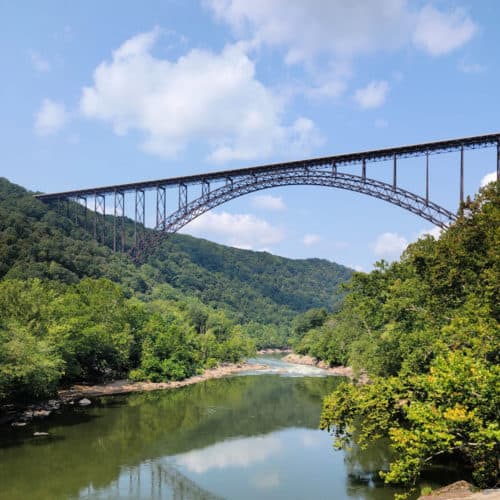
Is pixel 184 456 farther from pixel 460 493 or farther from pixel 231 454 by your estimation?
pixel 460 493

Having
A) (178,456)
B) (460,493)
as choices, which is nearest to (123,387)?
(178,456)

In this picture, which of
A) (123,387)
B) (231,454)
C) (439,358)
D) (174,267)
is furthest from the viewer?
(174,267)

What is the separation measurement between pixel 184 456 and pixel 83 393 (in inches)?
592

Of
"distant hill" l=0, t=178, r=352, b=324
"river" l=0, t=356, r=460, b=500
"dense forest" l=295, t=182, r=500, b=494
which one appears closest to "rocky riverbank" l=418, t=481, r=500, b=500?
"dense forest" l=295, t=182, r=500, b=494

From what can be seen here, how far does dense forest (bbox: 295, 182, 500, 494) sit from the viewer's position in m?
11.9

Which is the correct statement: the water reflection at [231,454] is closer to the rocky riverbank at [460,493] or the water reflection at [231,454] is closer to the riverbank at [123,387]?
the rocky riverbank at [460,493]

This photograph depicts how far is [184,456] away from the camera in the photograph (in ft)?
65.2

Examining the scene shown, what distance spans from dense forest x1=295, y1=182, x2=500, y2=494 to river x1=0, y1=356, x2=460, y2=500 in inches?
81.7

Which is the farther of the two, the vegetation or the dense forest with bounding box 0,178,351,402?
the dense forest with bounding box 0,178,351,402

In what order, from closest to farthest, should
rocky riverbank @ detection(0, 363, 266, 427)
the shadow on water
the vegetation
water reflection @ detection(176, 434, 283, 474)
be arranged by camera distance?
the shadow on water, water reflection @ detection(176, 434, 283, 474), the vegetation, rocky riverbank @ detection(0, 363, 266, 427)

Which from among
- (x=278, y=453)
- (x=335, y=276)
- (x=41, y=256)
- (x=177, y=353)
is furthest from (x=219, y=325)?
(x=335, y=276)

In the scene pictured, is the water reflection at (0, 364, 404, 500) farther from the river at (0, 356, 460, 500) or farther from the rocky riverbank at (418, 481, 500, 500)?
the rocky riverbank at (418, 481, 500, 500)

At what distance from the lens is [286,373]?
49000mm

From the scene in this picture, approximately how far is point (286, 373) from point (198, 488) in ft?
108
